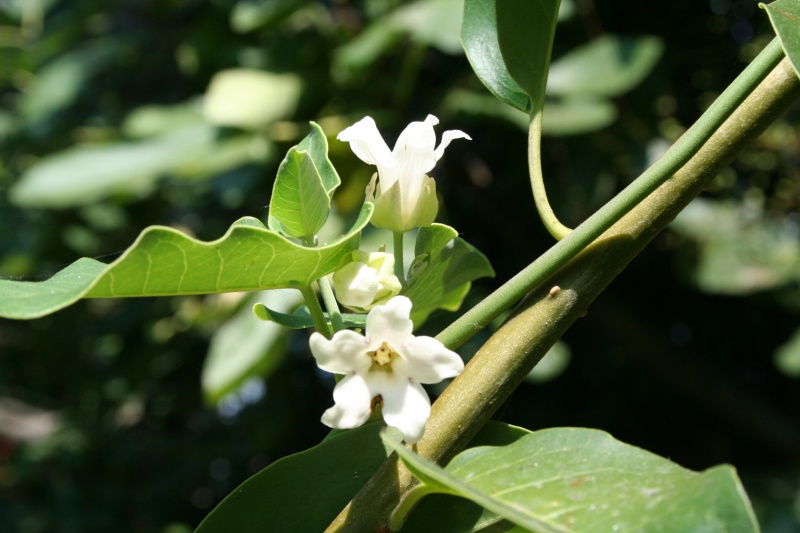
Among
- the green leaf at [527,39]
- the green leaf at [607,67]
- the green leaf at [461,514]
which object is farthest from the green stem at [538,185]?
the green leaf at [607,67]

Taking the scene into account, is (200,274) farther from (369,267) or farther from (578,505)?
(578,505)

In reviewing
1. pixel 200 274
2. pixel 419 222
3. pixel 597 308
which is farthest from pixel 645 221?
pixel 597 308

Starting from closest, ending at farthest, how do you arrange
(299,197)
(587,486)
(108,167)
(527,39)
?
(587,486)
(299,197)
(527,39)
(108,167)

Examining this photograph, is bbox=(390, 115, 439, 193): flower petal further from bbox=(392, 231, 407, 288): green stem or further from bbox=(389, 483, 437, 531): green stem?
bbox=(389, 483, 437, 531): green stem

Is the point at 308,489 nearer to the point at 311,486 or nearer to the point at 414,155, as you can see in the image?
the point at 311,486

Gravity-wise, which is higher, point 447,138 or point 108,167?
point 447,138

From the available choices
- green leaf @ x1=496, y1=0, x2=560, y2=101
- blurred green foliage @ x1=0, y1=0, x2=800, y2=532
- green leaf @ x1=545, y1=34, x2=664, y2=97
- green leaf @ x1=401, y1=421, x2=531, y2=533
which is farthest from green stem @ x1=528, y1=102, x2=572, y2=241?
green leaf @ x1=545, y1=34, x2=664, y2=97

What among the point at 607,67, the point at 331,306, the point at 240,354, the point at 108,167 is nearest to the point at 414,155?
the point at 331,306

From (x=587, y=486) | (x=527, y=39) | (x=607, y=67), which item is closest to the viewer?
(x=587, y=486)
